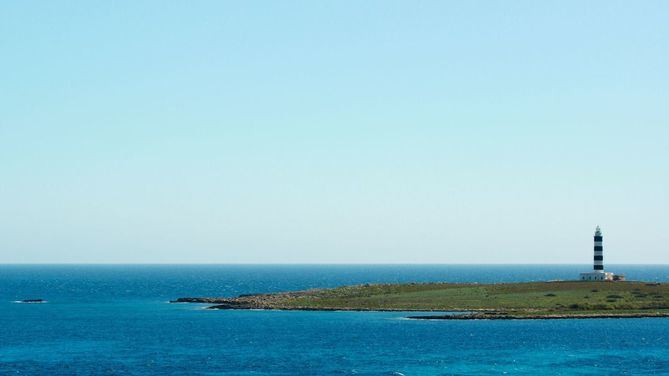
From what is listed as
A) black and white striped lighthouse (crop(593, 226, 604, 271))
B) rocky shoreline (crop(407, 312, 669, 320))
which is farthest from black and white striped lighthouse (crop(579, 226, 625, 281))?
rocky shoreline (crop(407, 312, 669, 320))

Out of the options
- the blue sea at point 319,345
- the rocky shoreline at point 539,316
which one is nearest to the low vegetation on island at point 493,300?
the rocky shoreline at point 539,316

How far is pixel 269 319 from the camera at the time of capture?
13850 centimetres

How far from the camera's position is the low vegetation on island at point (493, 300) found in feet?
451

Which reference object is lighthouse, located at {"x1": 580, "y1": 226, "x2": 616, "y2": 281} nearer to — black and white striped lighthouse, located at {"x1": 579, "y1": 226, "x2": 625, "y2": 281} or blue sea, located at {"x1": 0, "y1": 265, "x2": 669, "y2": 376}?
black and white striped lighthouse, located at {"x1": 579, "y1": 226, "x2": 625, "y2": 281}

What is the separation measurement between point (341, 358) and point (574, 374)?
76.4ft

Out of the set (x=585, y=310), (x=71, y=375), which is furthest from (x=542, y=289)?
(x=71, y=375)

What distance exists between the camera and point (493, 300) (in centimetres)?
15012

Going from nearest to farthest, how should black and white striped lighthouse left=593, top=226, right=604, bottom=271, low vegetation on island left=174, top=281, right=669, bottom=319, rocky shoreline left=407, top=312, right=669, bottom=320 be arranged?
rocky shoreline left=407, top=312, right=669, bottom=320, low vegetation on island left=174, top=281, right=669, bottom=319, black and white striped lighthouse left=593, top=226, right=604, bottom=271

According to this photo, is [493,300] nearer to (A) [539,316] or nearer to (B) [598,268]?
(A) [539,316]

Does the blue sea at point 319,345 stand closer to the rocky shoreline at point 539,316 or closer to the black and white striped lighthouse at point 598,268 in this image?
the rocky shoreline at point 539,316

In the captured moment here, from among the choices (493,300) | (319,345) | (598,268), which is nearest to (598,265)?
(598,268)

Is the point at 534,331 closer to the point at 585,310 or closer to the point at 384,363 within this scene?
the point at 585,310

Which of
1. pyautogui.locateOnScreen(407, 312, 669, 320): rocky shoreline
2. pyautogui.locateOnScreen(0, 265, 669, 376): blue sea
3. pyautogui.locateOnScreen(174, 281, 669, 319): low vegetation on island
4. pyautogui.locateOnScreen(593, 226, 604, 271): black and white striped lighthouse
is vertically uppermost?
pyautogui.locateOnScreen(593, 226, 604, 271): black and white striped lighthouse

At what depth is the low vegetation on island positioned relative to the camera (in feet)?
451
